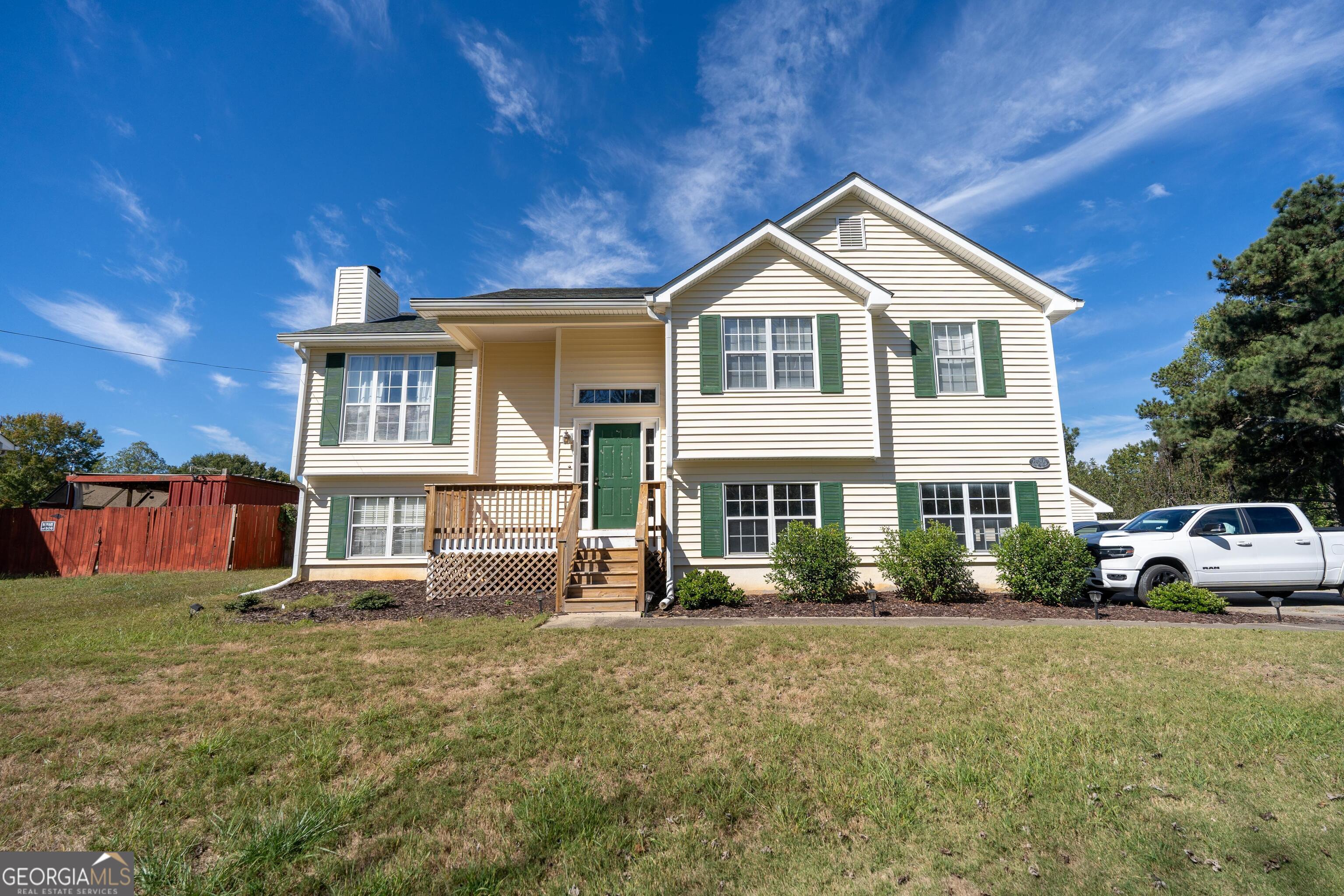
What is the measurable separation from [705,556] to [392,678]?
240 inches

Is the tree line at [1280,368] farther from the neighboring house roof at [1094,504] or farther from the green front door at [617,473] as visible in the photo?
the green front door at [617,473]

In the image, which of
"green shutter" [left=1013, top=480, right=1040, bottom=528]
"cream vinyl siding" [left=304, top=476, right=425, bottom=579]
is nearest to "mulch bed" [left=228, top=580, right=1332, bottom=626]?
"green shutter" [left=1013, top=480, right=1040, bottom=528]

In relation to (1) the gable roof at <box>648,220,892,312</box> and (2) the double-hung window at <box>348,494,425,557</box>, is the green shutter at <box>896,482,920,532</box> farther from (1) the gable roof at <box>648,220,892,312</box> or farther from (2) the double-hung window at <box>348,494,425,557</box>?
(2) the double-hung window at <box>348,494,425,557</box>

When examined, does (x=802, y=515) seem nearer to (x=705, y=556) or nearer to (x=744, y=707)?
(x=705, y=556)

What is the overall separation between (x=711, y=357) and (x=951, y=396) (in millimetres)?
4776

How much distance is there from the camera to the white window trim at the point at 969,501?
1117cm

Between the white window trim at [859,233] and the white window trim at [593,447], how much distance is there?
16.9 feet

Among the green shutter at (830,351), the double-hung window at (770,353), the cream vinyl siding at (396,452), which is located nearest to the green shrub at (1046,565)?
the green shutter at (830,351)

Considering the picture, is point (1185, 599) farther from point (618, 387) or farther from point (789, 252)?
point (618, 387)

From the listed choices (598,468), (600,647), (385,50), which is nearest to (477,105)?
(385,50)

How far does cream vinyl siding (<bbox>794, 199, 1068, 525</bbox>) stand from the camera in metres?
11.4

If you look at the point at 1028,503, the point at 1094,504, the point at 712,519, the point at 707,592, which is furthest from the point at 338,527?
the point at 1094,504

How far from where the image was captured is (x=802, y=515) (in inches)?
433

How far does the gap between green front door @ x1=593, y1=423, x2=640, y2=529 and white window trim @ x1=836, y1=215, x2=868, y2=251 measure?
5598 millimetres
